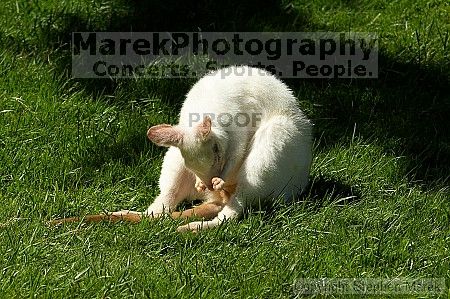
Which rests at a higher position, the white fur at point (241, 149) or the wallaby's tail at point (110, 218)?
the white fur at point (241, 149)

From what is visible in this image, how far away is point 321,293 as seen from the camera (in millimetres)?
5270

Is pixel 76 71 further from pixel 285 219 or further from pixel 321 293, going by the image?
pixel 321 293

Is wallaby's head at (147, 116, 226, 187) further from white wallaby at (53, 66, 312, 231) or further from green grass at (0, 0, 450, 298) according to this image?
green grass at (0, 0, 450, 298)

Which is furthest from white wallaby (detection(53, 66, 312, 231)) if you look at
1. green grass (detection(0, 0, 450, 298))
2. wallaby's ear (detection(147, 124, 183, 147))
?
green grass (detection(0, 0, 450, 298))

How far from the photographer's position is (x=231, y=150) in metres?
6.15

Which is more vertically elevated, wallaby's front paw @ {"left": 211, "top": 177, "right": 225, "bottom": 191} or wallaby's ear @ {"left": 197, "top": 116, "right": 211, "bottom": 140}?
wallaby's ear @ {"left": 197, "top": 116, "right": 211, "bottom": 140}

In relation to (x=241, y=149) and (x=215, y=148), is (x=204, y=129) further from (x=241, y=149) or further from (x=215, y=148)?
(x=241, y=149)

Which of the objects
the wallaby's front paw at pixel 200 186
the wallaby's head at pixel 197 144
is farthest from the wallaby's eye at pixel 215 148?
the wallaby's front paw at pixel 200 186

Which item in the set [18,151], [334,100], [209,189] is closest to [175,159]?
[209,189]

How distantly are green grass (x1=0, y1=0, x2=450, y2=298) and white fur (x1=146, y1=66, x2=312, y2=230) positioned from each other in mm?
177

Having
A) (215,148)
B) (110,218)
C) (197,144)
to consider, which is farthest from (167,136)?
(110,218)

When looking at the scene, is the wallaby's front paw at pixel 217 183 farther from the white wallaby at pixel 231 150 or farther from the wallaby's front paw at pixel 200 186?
the wallaby's front paw at pixel 200 186

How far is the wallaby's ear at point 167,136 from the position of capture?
5918 millimetres

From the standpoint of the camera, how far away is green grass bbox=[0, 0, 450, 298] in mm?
5383
